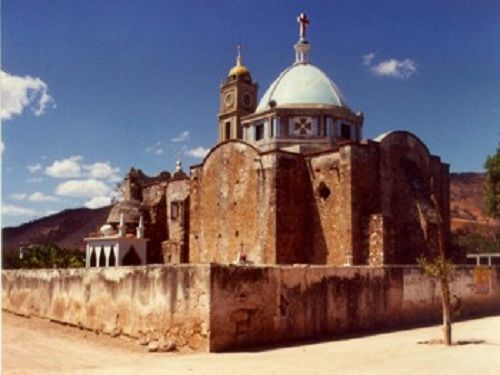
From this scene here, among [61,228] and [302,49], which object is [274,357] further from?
[61,228]

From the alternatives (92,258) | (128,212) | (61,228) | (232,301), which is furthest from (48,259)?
(61,228)

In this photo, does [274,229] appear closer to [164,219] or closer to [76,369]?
[164,219]

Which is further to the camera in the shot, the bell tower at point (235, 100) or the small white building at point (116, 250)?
the bell tower at point (235, 100)

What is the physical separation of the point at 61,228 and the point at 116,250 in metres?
59.3

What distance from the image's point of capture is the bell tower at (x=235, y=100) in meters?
53.8

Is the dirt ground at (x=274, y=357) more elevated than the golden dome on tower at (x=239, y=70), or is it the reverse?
the golden dome on tower at (x=239, y=70)

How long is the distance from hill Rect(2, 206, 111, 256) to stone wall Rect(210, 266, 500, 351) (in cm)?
6435

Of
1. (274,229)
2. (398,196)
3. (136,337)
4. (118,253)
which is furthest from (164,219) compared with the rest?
(136,337)

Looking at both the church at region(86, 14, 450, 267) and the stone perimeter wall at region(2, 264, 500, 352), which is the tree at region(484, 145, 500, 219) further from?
the stone perimeter wall at region(2, 264, 500, 352)

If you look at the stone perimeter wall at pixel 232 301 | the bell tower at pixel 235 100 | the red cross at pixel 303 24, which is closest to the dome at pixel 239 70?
the bell tower at pixel 235 100

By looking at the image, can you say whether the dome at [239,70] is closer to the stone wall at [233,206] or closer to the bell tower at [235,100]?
the bell tower at [235,100]

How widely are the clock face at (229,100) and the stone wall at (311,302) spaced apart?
38.4 metres

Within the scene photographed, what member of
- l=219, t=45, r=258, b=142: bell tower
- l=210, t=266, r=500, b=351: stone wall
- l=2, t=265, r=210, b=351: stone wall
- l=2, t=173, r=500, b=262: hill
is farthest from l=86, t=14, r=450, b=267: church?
l=2, t=173, r=500, b=262: hill

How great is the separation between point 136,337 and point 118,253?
11.5 m
